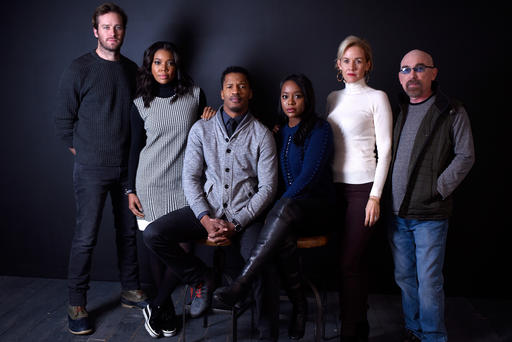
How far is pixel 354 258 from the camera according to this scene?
229cm

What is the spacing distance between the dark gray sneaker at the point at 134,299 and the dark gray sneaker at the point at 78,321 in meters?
0.32

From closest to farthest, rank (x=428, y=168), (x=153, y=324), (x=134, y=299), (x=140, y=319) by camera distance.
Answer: (x=428, y=168) < (x=153, y=324) < (x=140, y=319) < (x=134, y=299)

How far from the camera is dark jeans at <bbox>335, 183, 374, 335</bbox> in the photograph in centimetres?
228

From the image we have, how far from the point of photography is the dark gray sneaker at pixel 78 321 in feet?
8.29

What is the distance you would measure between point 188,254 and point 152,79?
1.06 m

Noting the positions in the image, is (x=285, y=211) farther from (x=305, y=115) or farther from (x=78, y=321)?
(x=78, y=321)

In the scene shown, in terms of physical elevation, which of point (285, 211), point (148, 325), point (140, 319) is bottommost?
point (140, 319)

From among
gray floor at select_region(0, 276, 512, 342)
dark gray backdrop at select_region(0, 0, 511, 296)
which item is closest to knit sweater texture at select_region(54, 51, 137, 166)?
dark gray backdrop at select_region(0, 0, 511, 296)

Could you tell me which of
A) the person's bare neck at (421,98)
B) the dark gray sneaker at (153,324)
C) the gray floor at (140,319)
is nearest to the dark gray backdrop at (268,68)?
the gray floor at (140,319)

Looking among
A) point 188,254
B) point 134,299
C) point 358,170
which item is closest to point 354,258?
point 358,170

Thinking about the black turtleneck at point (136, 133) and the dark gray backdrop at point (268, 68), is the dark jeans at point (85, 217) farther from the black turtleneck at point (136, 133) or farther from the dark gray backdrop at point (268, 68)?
the dark gray backdrop at point (268, 68)

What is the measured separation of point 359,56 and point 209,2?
1186mm

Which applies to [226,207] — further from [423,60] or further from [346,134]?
[423,60]

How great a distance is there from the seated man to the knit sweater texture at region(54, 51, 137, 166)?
0.51m
